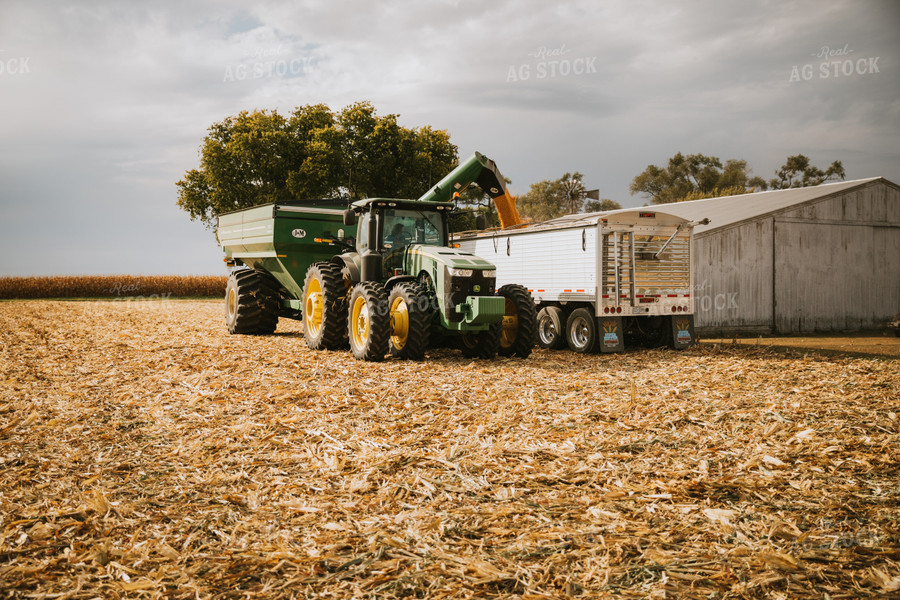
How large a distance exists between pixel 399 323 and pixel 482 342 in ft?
5.39

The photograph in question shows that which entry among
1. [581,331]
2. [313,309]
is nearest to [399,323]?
[313,309]

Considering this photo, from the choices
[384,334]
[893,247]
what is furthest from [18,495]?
[893,247]

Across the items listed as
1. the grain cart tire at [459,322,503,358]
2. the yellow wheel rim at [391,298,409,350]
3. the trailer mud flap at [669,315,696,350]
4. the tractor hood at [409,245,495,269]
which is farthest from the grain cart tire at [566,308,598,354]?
the yellow wheel rim at [391,298,409,350]

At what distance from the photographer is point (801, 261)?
22250 mm

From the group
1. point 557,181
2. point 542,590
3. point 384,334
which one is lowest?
point 542,590

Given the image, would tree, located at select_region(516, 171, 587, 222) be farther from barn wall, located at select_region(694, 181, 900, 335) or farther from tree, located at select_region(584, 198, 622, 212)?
barn wall, located at select_region(694, 181, 900, 335)

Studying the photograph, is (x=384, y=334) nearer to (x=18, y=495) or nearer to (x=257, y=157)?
(x=18, y=495)

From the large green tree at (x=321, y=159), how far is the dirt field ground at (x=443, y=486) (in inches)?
1039

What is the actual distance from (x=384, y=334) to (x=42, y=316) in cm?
1790

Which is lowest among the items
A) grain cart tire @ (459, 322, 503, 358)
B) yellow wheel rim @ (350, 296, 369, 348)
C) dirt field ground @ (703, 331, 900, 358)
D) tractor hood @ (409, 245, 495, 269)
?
dirt field ground @ (703, 331, 900, 358)

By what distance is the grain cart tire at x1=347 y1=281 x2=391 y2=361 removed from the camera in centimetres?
1147

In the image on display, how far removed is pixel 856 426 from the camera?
24.7 feet

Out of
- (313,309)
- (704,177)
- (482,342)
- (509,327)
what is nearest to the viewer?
(482,342)

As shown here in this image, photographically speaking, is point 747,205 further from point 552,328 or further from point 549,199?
point 549,199
